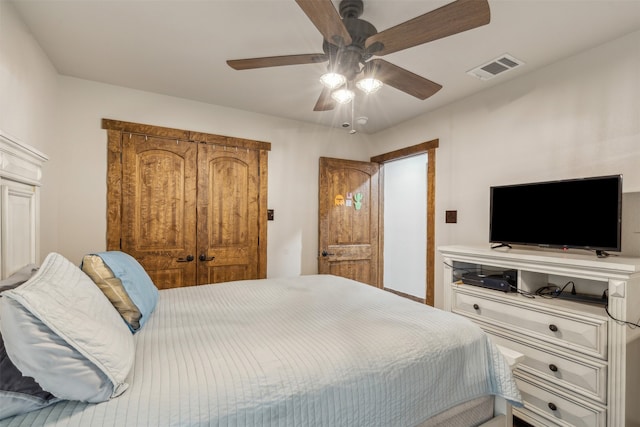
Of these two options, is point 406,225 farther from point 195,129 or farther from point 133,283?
point 133,283

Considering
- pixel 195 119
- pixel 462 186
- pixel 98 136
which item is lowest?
pixel 462 186

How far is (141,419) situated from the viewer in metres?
0.80

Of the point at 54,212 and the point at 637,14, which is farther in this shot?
the point at 54,212

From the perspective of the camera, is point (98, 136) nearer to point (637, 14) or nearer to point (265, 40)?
point (265, 40)

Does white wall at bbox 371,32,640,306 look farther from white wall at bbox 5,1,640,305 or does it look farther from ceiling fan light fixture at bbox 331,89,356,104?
ceiling fan light fixture at bbox 331,89,356,104

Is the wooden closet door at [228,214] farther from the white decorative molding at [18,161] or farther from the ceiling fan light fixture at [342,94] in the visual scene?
the ceiling fan light fixture at [342,94]

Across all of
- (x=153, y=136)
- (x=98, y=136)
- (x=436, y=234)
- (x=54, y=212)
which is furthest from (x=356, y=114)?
(x=54, y=212)

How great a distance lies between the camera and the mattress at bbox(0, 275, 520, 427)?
0.86 metres

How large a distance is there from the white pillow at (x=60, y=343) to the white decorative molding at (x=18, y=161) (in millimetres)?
849

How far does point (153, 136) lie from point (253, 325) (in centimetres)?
250

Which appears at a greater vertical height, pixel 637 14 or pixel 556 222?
pixel 637 14

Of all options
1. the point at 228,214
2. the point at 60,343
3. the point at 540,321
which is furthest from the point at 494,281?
the point at 228,214

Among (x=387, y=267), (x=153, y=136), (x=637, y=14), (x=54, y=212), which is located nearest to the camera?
Answer: (x=637, y=14)

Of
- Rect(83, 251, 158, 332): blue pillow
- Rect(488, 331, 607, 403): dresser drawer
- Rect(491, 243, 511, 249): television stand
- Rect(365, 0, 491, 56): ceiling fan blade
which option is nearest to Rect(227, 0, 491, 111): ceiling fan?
Rect(365, 0, 491, 56): ceiling fan blade
